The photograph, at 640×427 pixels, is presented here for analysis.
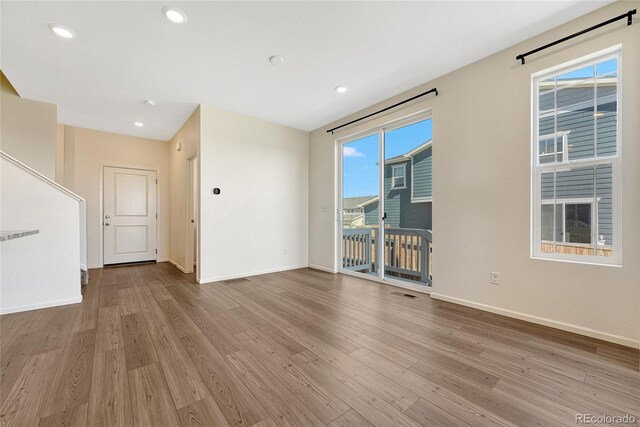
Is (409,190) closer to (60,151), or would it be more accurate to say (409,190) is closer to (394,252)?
(394,252)

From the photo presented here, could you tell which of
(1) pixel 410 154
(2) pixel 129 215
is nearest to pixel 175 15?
(1) pixel 410 154

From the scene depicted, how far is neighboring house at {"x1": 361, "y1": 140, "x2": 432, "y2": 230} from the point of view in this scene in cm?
347

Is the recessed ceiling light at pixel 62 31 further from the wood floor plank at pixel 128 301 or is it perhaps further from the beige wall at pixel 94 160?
the beige wall at pixel 94 160

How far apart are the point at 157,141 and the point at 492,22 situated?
6485 mm

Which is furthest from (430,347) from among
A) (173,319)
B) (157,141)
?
(157,141)

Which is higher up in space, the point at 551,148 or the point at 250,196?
the point at 551,148

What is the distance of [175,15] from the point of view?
214 cm

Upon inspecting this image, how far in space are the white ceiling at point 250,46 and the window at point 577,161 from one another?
571 mm

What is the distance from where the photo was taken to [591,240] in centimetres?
224

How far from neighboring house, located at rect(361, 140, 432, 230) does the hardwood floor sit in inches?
50.7

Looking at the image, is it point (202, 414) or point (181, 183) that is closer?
point (202, 414)

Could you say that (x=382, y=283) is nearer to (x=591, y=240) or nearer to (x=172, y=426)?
(x=591, y=240)

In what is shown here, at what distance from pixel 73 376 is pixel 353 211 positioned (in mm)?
3851

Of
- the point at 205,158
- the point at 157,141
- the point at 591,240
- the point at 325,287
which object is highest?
the point at 157,141
